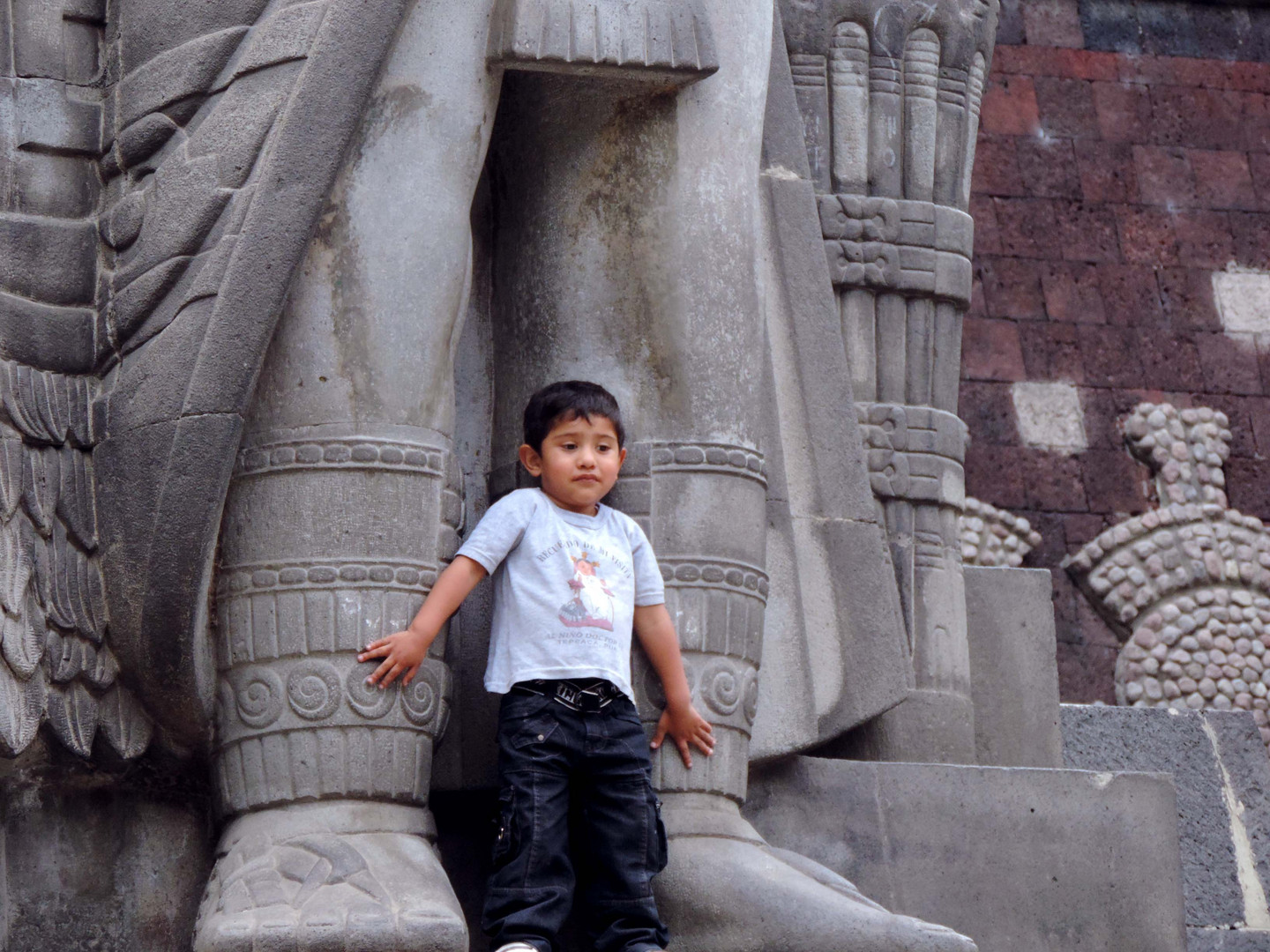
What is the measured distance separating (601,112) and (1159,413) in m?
5.68

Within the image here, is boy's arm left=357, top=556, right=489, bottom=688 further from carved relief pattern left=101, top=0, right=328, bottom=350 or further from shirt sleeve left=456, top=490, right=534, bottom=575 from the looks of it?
carved relief pattern left=101, top=0, right=328, bottom=350

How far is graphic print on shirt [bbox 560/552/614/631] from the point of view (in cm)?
290

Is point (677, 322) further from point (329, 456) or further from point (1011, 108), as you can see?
point (1011, 108)

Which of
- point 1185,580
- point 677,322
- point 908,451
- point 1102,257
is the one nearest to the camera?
point 677,322

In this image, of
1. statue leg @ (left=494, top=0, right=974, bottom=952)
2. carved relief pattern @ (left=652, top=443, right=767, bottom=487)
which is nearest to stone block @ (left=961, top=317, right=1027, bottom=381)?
statue leg @ (left=494, top=0, right=974, bottom=952)

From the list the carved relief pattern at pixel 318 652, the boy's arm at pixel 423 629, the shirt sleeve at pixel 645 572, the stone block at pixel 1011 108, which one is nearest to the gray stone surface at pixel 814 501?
the shirt sleeve at pixel 645 572

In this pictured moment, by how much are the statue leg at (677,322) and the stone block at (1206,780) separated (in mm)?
1214

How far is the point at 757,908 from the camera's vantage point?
2857 mm

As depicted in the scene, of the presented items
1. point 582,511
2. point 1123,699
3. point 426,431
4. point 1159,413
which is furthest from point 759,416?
point 1159,413

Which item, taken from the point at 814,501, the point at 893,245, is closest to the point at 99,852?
the point at 814,501

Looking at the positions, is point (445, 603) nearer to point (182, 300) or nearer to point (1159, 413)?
point (182, 300)

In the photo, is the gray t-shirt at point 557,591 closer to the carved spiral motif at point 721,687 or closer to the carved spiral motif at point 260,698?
the carved spiral motif at point 721,687

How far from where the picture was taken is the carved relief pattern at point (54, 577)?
2771 mm

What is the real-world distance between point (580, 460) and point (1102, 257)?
6064 mm
